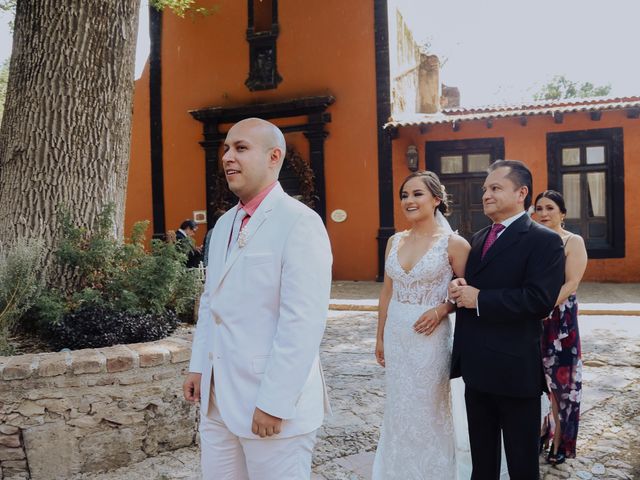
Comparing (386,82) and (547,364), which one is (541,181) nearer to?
(386,82)

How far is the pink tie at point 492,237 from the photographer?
2.81m

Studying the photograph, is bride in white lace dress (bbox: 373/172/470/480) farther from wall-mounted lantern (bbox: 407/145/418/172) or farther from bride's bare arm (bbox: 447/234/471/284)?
wall-mounted lantern (bbox: 407/145/418/172)

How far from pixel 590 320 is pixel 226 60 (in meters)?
10.3

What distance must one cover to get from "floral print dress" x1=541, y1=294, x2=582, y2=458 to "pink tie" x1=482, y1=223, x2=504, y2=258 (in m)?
1.00

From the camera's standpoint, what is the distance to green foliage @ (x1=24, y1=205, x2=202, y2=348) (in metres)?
3.89

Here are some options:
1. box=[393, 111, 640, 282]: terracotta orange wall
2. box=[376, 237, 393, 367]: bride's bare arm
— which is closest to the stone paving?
box=[376, 237, 393, 367]: bride's bare arm

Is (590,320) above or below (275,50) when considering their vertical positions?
below

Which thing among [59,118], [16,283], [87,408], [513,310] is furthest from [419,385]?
[59,118]

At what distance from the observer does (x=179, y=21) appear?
1452 cm

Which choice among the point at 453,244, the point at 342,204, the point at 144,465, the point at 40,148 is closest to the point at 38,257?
the point at 40,148

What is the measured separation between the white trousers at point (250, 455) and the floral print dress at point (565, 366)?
7.00 ft

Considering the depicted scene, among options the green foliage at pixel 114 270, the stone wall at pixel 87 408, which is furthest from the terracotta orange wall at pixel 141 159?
the stone wall at pixel 87 408

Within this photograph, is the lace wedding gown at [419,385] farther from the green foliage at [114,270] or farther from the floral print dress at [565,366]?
the green foliage at [114,270]

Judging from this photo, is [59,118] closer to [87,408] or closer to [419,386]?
[87,408]
